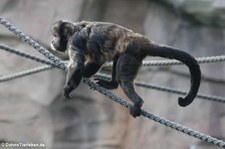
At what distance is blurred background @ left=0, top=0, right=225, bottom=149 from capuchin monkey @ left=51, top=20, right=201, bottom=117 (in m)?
1.68

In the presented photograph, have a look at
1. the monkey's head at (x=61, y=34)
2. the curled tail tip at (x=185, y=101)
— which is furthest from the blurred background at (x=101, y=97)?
the curled tail tip at (x=185, y=101)

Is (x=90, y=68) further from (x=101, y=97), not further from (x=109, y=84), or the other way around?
(x=101, y=97)

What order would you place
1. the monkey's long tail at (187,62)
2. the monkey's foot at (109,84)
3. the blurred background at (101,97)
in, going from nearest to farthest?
the monkey's long tail at (187,62) → the monkey's foot at (109,84) → the blurred background at (101,97)

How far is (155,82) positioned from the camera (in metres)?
3.92

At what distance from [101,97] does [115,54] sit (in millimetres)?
1988

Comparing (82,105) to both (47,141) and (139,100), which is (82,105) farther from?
(139,100)

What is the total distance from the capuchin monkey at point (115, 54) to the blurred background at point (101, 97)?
1685mm

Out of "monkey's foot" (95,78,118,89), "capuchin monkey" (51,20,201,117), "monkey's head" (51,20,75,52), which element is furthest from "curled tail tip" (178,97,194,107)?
"monkey's head" (51,20,75,52)

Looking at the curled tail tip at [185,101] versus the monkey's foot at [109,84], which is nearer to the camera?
the curled tail tip at [185,101]

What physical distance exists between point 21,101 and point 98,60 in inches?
73.5

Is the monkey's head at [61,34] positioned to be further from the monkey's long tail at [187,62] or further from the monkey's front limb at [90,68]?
the monkey's long tail at [187,62]

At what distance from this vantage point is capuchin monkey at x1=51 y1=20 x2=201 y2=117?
6.56 feet

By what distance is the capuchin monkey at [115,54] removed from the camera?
78.7 inches

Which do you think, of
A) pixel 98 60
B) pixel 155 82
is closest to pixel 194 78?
pixel 98 60
